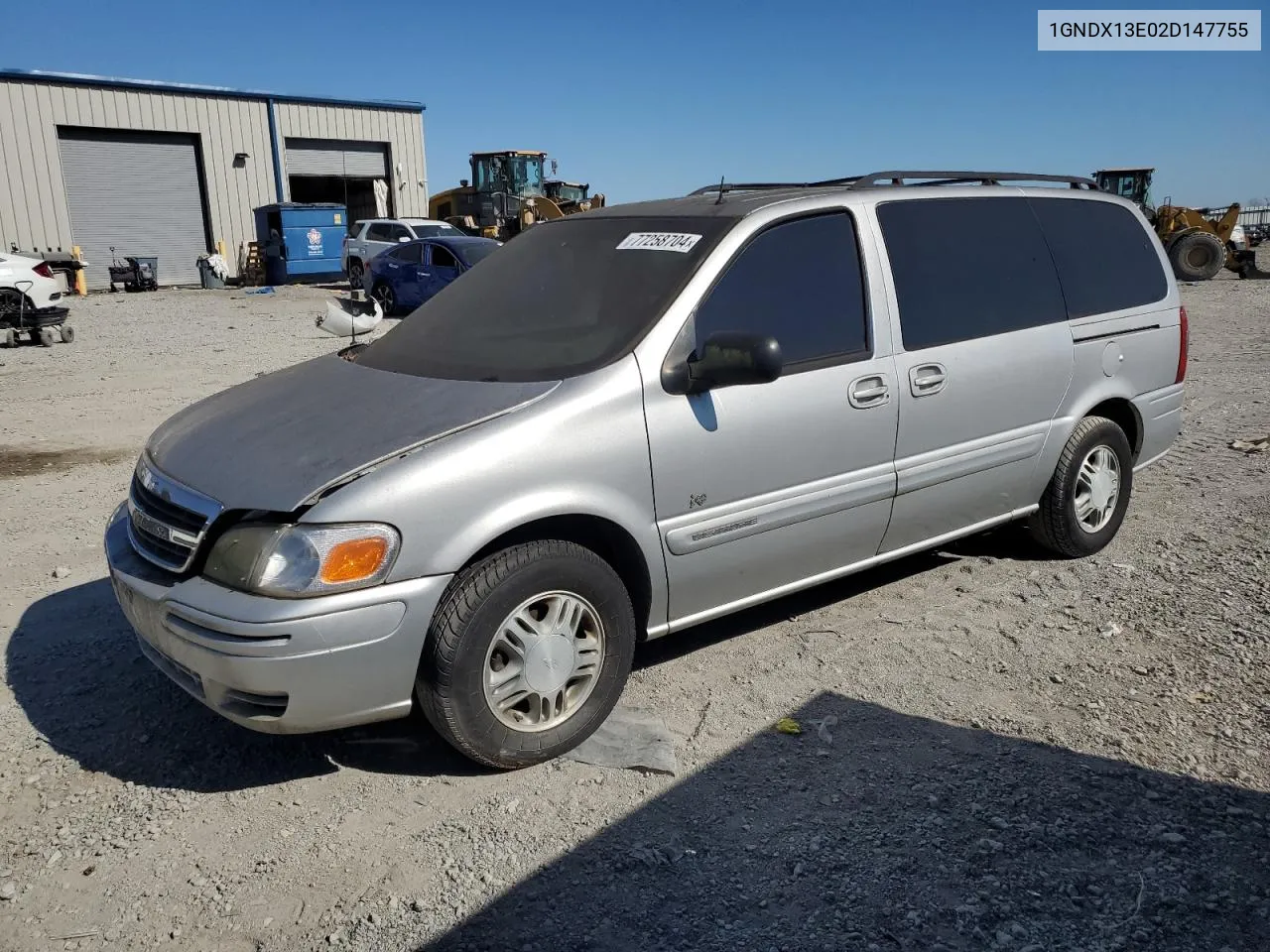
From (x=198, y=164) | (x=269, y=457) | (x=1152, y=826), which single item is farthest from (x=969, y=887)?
(x=198, y=164)

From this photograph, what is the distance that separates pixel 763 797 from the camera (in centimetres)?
306

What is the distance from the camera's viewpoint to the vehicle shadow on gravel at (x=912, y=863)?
246cm

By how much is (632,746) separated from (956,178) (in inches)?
118

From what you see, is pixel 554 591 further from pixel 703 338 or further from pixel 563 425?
pixel 703 338

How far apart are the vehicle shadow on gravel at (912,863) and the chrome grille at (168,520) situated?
1.39m

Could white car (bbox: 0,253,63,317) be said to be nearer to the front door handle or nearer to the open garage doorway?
the front door handle

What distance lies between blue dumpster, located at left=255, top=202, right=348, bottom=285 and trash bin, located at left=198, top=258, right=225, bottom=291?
139 centimetres

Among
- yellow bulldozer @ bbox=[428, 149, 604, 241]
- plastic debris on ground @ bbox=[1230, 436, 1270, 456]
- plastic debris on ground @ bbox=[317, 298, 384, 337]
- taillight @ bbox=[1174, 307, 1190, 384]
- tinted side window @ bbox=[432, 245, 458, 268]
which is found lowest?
plastic debris on ground @ bbox=[1230, 436, 1270, 456]

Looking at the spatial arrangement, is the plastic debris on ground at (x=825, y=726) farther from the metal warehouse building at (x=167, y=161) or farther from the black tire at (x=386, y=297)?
the metal warehouse building at (x=167, y=161)

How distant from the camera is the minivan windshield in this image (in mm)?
3500

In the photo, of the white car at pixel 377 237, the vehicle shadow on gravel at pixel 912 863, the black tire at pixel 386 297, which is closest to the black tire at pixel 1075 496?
the vehicle shadow on gravel at pixel 912 863

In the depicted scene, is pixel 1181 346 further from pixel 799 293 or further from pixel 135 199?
pixel 135 199

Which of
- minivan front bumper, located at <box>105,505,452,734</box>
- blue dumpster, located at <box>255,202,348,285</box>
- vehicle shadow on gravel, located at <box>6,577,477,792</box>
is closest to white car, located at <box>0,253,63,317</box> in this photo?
vehicle shadow on gravel, located at <box>6,577,477,792</box>

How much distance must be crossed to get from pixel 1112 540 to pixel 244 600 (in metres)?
4.34
